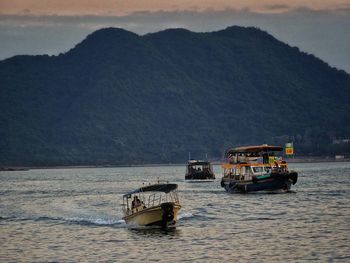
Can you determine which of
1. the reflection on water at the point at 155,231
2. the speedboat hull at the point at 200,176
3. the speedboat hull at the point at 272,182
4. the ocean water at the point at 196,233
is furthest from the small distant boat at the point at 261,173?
the speedboat hull at the point at 200,176

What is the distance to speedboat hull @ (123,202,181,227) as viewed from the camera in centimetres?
6512

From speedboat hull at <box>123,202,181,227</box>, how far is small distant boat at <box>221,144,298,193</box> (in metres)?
40.6

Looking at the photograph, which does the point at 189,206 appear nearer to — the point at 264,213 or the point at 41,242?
the point at 264,213

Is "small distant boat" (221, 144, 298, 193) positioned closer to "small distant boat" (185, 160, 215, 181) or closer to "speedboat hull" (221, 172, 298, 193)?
"speedboat hull" (221, 172, 298, 193)

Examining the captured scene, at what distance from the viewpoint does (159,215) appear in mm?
65562

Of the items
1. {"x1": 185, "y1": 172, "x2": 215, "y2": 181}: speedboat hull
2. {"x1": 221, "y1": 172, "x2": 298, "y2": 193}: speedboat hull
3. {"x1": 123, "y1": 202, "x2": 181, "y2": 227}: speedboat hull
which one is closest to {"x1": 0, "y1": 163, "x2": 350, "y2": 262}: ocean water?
{"x1": 123, "y1": 202, "x2": 181, "y2": 227}: speedboat hull

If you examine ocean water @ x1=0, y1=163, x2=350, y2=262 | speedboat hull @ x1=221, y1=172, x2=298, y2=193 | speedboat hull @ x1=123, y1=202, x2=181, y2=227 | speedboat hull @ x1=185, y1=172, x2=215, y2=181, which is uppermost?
speedboat hull @ x1=185, y1=172, x2=215, y2=181

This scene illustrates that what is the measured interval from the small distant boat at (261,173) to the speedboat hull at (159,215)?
4057 centimetres

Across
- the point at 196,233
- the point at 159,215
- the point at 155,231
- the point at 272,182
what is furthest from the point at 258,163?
the point at 196,233

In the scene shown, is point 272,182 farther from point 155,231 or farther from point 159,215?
point 155,231

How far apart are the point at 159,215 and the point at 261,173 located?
44.5 metres

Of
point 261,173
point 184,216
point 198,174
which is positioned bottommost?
point 184,216

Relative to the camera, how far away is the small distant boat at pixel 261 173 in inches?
4184

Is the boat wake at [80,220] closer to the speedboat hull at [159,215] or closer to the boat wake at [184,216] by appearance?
the boat wake at [184,216]
